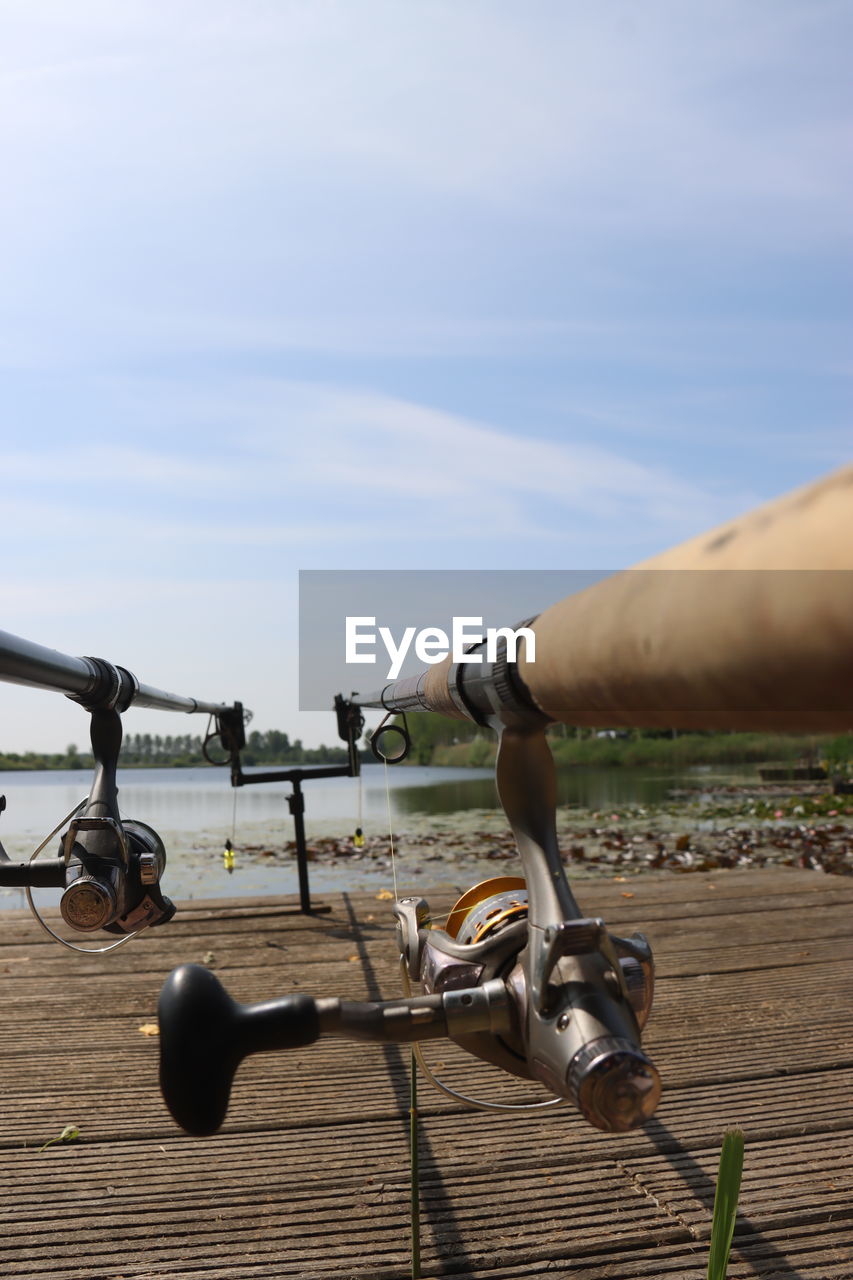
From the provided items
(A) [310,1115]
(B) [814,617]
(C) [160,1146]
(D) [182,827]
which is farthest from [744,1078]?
(D) [182,827]

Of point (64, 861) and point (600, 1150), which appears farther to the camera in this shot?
point (600, 1150)

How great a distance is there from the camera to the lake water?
7574 mm

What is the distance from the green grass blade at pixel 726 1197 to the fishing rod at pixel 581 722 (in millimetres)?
372

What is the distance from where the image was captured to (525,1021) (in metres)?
0.72

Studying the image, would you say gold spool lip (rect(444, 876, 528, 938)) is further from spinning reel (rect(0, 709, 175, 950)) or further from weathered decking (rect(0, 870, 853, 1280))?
weathered decking (rect(0, 870, 853, 1280))

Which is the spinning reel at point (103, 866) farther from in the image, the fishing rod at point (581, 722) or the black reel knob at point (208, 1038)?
the black reel knob at point (208, 1038)

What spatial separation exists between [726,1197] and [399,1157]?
1306 millimetres

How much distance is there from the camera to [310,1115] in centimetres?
242

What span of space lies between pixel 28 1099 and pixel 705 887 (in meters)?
3.31

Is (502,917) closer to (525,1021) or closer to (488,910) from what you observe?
(488,910)

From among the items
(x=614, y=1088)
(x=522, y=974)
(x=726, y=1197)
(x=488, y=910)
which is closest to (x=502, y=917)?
(x=488, y=910)

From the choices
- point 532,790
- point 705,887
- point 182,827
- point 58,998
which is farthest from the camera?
point 182,827

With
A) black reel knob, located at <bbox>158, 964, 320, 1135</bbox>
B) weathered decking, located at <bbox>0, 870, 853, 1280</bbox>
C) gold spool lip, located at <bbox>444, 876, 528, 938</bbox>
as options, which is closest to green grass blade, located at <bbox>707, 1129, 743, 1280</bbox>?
gold spool lip, located at <bbox>444, 876, 528, 938</bbox>

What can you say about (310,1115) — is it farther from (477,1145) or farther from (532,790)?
(532,790)
